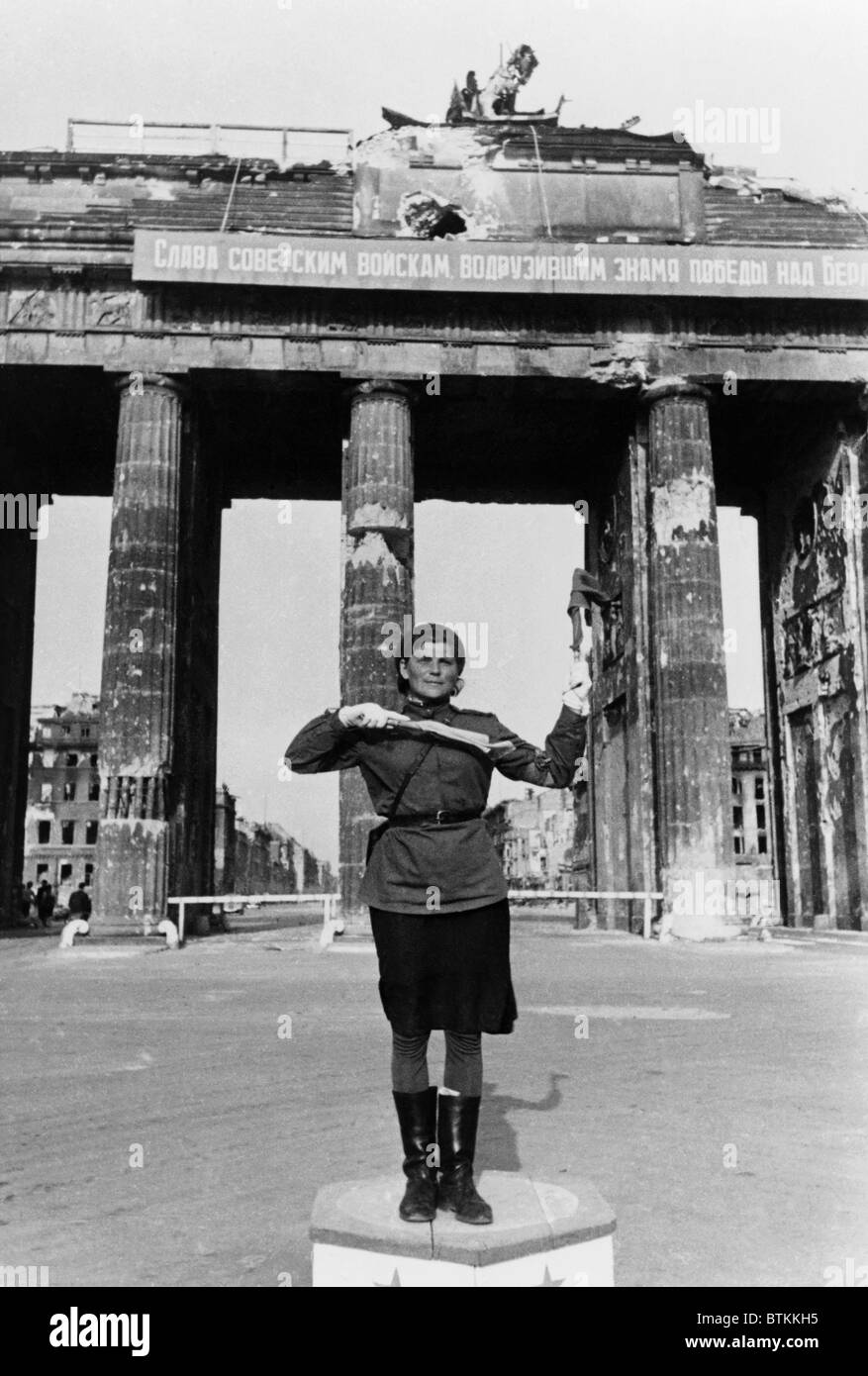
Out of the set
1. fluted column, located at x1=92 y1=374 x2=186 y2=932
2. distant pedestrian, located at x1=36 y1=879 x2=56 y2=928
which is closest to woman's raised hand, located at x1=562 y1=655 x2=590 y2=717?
fluted column, located at x1=92 y1=374 x2=186 y2=932

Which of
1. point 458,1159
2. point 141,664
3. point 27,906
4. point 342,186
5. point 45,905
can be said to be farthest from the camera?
point 27,906

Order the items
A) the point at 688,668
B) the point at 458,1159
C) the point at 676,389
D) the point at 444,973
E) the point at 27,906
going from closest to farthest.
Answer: the point at 458,1159, the point at 444,973, the point at 688,668, the point at 676,389, the point at 27,906

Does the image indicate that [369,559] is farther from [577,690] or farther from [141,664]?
[577,690]

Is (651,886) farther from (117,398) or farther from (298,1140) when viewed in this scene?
(298,1140)

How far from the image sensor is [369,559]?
2022cm

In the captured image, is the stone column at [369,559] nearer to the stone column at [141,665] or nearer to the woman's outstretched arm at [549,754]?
the stone column at [141,665]

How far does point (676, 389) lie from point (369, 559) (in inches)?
266

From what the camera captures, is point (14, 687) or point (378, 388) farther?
point (14, 687)

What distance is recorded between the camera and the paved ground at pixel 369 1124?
374 cm

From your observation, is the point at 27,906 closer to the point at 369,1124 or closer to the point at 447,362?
the point at 447,362

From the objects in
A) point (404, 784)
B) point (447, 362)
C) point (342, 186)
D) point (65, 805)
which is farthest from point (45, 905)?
point (65, 805)

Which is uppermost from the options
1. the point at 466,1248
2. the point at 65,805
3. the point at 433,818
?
the point at 65,805

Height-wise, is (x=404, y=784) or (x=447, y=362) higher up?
(x=447, y=362)

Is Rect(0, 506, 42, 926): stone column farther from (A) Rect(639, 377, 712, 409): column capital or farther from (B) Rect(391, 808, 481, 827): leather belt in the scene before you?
(B) Rect(391, 808, 481, 827): leather belt
